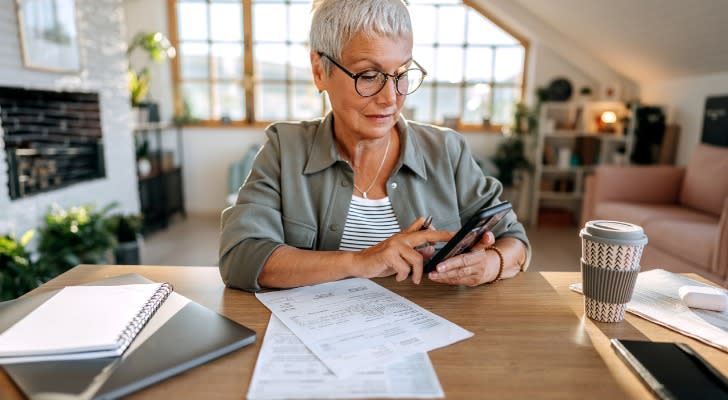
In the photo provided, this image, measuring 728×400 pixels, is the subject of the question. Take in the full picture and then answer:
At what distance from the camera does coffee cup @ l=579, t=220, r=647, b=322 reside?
74 cm

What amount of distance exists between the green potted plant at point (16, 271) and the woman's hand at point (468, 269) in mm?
2175

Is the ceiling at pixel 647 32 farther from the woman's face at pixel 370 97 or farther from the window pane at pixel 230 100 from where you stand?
the window pane at pixel 230 100

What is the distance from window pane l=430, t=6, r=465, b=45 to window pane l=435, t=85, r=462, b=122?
491 mm

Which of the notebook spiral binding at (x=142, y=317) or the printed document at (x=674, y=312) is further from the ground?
the notebook spiral binding at (x=142, y=317)

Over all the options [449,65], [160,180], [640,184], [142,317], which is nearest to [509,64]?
[449,65]

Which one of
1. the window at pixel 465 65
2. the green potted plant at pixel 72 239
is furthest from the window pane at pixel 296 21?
the green potted plant at pixel 72 239

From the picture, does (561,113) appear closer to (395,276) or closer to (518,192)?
(518,192)

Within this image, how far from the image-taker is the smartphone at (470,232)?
825 mm

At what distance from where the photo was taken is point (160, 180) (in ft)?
14.6

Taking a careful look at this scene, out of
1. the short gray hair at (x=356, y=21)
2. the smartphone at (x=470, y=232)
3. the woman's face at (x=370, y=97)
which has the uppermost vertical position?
the short gray hair at (x=356, y=21)

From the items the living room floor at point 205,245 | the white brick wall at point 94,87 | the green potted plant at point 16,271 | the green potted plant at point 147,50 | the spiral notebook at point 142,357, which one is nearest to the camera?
the spiral notebook at point 142,357

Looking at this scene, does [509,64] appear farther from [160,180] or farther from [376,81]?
[376,81]

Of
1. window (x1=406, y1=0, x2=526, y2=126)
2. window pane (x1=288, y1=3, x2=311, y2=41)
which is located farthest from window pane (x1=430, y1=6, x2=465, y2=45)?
window pane (x1=288, y1=3, x2=311, y2=41)

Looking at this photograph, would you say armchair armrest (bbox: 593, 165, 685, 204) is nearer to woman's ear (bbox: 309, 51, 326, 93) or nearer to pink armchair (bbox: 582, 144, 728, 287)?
pink armchair (bbox: 582, 144, 728, 287)
